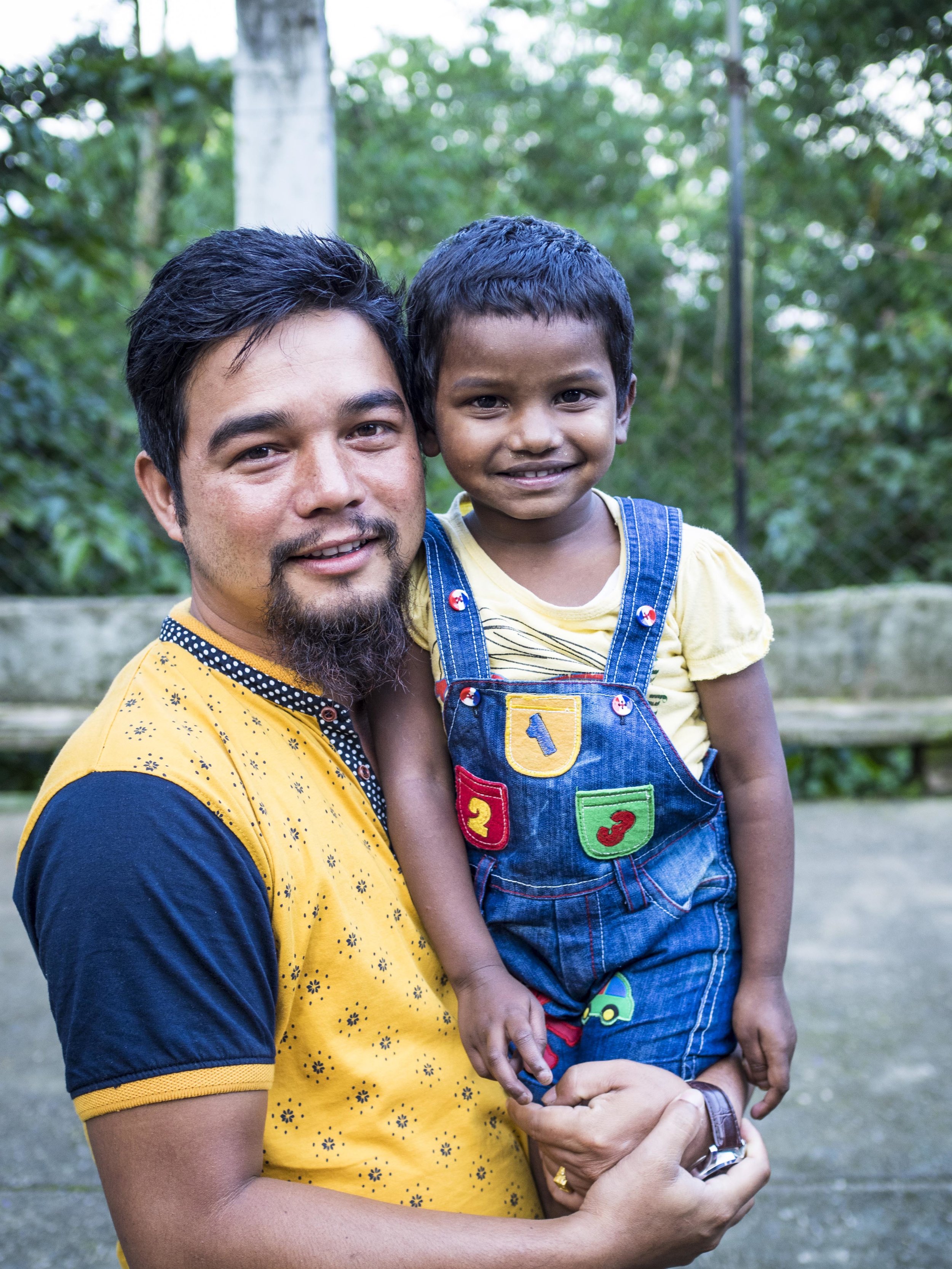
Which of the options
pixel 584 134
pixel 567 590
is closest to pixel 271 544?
pixel 567 590

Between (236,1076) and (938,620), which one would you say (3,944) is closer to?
(236,1076)

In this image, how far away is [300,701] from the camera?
52.9 inches

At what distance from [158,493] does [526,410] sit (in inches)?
21.4

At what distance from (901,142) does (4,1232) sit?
519 cm

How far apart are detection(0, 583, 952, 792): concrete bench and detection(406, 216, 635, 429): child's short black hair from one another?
305cm

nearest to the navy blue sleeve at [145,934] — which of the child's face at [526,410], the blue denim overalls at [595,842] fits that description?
the blue denim overalls at [595,842]

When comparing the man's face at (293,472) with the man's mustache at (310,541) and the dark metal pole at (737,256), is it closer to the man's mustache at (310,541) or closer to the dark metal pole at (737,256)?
the man's mustache at (310,541)

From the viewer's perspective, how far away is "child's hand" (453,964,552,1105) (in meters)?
1.32

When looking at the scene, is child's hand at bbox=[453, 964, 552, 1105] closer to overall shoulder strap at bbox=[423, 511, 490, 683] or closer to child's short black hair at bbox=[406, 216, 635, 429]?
overall shoulder strap at bbox=[423, 511, 490, 683]

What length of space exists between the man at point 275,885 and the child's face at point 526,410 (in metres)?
0.14

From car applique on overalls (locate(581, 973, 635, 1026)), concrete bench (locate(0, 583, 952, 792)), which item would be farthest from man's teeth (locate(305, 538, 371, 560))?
concrete bench (locate(0, 583, 952, 792))

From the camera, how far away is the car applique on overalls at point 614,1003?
4.85ft

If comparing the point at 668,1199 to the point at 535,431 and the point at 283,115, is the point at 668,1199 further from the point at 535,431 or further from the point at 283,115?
the point at 283,115

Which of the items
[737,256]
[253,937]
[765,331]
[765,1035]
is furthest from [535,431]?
[765,331]
